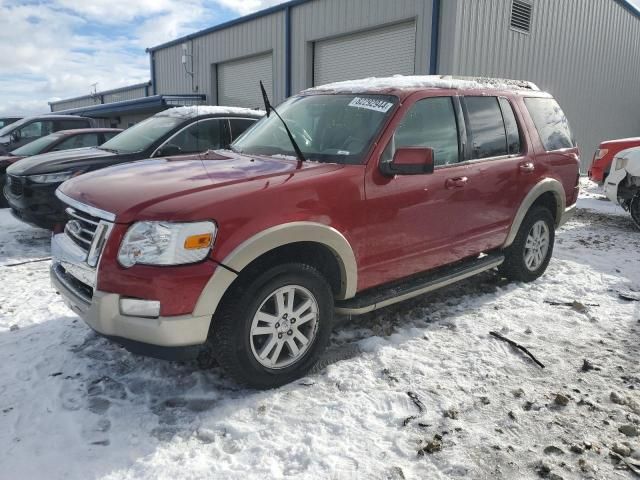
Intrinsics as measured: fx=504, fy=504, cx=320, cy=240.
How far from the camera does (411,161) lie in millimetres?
3273

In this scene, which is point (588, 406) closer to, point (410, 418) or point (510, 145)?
point (410, 418)

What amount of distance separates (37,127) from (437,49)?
9.63 m

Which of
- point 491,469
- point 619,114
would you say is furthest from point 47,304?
point 619,114

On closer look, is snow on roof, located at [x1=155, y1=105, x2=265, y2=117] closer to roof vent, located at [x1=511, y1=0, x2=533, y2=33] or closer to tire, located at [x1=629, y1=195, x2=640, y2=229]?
tire, located at [x1=629, y1=195, x2=640, y2=229]

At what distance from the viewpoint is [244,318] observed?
2830 millimetres

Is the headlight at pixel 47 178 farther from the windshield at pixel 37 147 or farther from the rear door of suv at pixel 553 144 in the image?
the rear door of suv at pixel 553 144

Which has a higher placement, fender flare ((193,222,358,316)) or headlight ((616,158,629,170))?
headlight ((616,158,629,170))

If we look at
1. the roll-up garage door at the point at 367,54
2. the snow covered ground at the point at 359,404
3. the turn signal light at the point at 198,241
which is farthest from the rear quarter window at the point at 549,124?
the roll-up garage door at the point at 367,54

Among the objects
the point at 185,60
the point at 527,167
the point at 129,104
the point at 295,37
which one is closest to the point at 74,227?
the point at 527,167

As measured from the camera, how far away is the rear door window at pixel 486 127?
4.25 metres

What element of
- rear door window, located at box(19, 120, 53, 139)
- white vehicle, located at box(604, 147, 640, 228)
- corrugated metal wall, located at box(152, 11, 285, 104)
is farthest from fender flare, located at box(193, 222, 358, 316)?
corrugated metal wall, located at box(152, 11, 285, 104)

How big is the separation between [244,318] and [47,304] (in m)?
2.48

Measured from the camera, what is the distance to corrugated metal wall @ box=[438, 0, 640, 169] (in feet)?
39.1

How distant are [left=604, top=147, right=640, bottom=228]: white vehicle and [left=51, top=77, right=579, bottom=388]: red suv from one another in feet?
13.2
